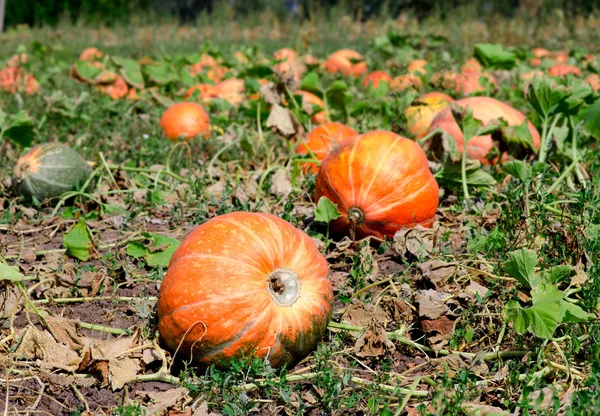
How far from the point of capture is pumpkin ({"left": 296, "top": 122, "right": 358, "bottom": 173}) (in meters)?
4.32

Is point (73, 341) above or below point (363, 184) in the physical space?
below

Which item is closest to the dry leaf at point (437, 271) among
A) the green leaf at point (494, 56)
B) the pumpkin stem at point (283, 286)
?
the pumpkin stem at point (283, 286)

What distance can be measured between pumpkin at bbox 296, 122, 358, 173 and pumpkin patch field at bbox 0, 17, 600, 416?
2 centimetres

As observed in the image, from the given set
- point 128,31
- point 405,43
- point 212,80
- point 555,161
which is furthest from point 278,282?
point 128,31

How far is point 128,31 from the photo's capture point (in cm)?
A: 1714

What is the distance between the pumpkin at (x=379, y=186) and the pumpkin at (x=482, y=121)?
37.6 inches

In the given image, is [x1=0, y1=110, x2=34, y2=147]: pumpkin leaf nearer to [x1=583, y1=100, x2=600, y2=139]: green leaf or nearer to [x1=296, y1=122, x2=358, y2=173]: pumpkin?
[x1=296, y1=122, x2=358, y2=173]: pumpkin

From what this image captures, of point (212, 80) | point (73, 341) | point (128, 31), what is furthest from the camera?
point (128, 31)

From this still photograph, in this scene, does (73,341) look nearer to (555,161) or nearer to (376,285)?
(376,285)

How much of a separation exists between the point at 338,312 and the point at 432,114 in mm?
2317

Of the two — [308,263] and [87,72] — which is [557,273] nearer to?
[308,263]

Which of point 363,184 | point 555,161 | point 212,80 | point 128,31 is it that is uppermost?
point 363,184

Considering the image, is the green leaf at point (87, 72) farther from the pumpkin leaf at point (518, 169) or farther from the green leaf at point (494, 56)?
the pumpkin leaf at point (518, 169)

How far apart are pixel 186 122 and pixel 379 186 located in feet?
8.11
